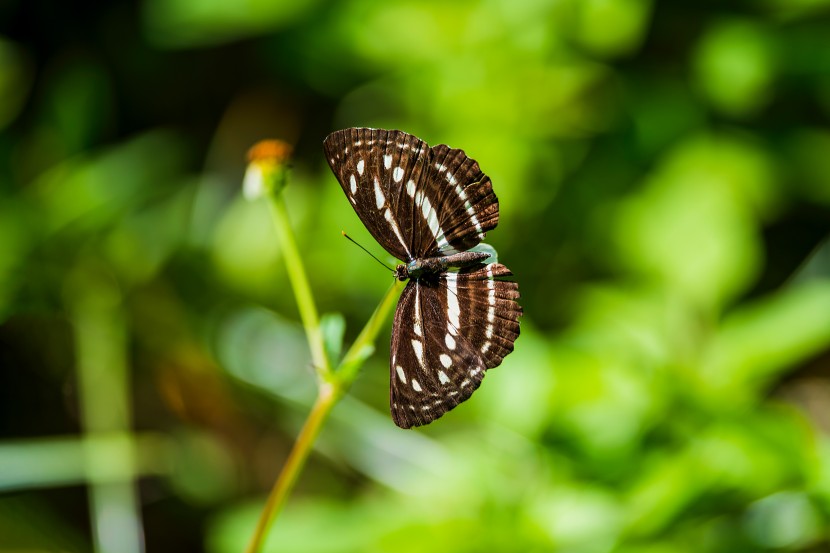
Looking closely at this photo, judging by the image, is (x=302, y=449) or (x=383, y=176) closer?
(x=302, y=449)

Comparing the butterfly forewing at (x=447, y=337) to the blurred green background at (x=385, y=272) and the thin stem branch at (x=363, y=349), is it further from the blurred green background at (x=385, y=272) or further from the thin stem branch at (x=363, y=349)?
the blurred green background at (x=385, y=272)

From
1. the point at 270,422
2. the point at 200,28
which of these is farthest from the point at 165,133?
the point at 270,422

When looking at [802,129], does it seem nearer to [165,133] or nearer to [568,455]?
[568,455]

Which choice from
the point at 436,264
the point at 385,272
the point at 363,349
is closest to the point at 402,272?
the point at 436,264

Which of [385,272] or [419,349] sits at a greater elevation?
[385,272]

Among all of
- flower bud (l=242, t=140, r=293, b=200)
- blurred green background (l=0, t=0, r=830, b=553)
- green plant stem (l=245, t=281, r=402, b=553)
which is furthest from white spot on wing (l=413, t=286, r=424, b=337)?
blurred green background (l=0, t=0, r=830, b=553)

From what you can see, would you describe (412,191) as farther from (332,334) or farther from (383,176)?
(332,334)
